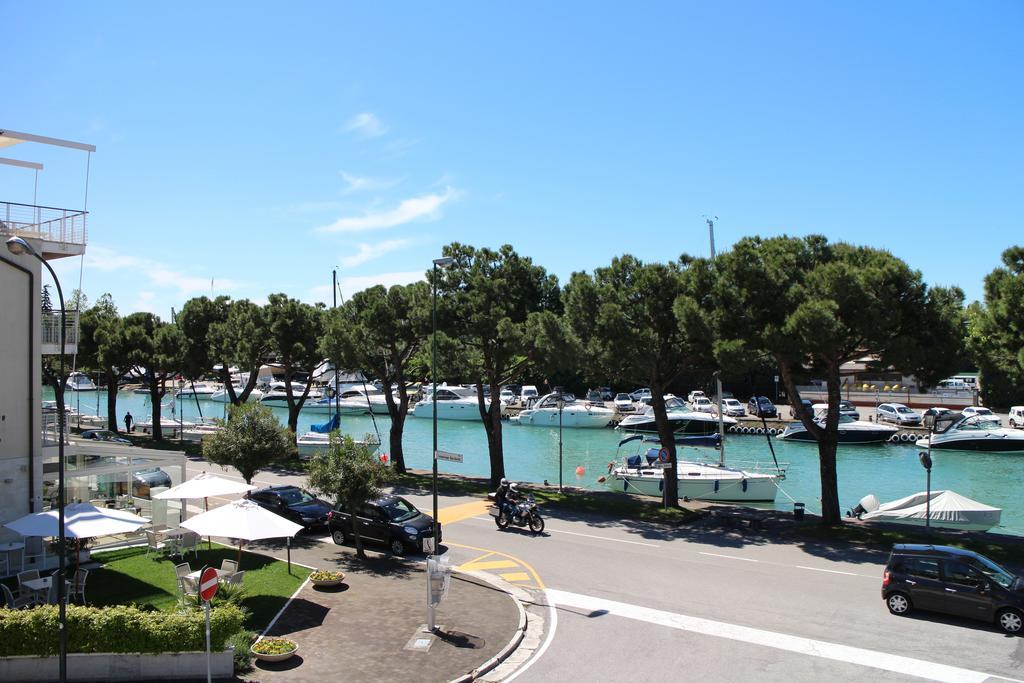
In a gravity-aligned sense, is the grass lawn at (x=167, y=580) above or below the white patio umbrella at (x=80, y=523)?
below

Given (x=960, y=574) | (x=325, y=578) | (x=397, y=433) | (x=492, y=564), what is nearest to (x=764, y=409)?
(x=397, y=433)

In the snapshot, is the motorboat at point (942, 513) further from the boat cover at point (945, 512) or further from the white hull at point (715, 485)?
the white hull at point (715, 485)

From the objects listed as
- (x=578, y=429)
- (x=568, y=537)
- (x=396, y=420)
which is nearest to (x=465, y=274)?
(x=396, y=420)

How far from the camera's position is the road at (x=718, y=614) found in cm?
1271

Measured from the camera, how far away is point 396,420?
36.9m

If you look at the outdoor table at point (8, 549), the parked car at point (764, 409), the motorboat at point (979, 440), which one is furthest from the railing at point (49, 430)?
the parked car at point (764, 409)

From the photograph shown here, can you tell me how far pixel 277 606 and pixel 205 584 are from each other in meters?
4.74

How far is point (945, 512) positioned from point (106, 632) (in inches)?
1047

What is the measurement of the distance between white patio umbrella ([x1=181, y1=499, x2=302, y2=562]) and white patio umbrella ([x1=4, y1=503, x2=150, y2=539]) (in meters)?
1.50

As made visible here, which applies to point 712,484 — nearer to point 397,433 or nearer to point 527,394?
point 397,433

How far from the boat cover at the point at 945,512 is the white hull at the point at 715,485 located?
7320mm

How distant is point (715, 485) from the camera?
34531 mm

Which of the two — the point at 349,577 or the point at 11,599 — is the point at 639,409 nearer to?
the point at 349,577

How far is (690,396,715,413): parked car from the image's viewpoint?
6931cm
